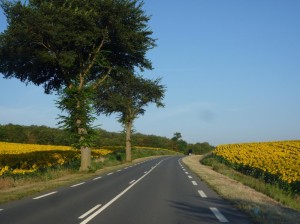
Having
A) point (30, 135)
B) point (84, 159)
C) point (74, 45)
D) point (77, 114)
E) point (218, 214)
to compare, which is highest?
point (74, 45)

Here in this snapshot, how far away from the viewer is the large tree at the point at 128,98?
4884 cm

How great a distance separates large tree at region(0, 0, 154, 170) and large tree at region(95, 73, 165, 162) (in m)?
18.2

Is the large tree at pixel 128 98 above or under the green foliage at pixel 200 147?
above

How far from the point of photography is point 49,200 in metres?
12.7

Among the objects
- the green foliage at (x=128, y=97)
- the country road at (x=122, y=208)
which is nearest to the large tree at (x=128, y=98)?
the green foliage at (x=128, y=97)

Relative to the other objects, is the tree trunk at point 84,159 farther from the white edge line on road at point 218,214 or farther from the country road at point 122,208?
the white edge line on road at point 218,214

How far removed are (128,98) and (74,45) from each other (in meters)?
24.8

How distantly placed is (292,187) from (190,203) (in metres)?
6.95

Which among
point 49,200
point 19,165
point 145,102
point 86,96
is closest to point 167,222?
point 49,200

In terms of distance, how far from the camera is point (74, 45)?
26047mm

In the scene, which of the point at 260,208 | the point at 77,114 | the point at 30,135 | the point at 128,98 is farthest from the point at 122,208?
the point at 30,135

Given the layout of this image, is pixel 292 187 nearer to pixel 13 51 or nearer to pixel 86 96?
pixel 86 96

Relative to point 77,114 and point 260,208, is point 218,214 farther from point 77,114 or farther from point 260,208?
point 77,114

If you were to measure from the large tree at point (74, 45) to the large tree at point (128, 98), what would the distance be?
18202 millimetres
